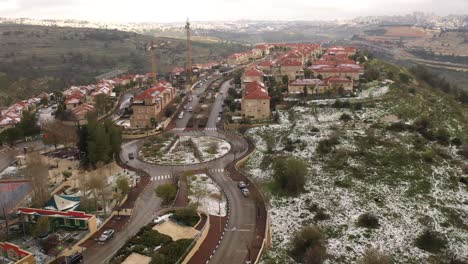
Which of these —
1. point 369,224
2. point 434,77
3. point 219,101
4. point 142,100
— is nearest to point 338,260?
point 369,224

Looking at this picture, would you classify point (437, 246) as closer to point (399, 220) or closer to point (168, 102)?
point (399, 220)

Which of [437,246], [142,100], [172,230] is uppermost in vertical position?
[142,100]

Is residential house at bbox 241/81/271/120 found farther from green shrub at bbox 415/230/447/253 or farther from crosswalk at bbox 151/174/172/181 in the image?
green shrub at bbox 415/230/447/253

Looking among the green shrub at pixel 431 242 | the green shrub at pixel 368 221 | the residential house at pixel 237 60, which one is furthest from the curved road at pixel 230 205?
the residential house at pixel 237 60

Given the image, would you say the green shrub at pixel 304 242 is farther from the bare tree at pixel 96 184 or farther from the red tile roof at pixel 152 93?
the red tile roof at pixel 152 93

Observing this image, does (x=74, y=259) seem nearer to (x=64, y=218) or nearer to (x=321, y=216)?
(x=64, y=218)

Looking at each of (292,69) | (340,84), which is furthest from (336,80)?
(292,69)

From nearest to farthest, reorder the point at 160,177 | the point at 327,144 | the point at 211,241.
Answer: the point at 211,241, the point at 160,177, the point at 327,144
